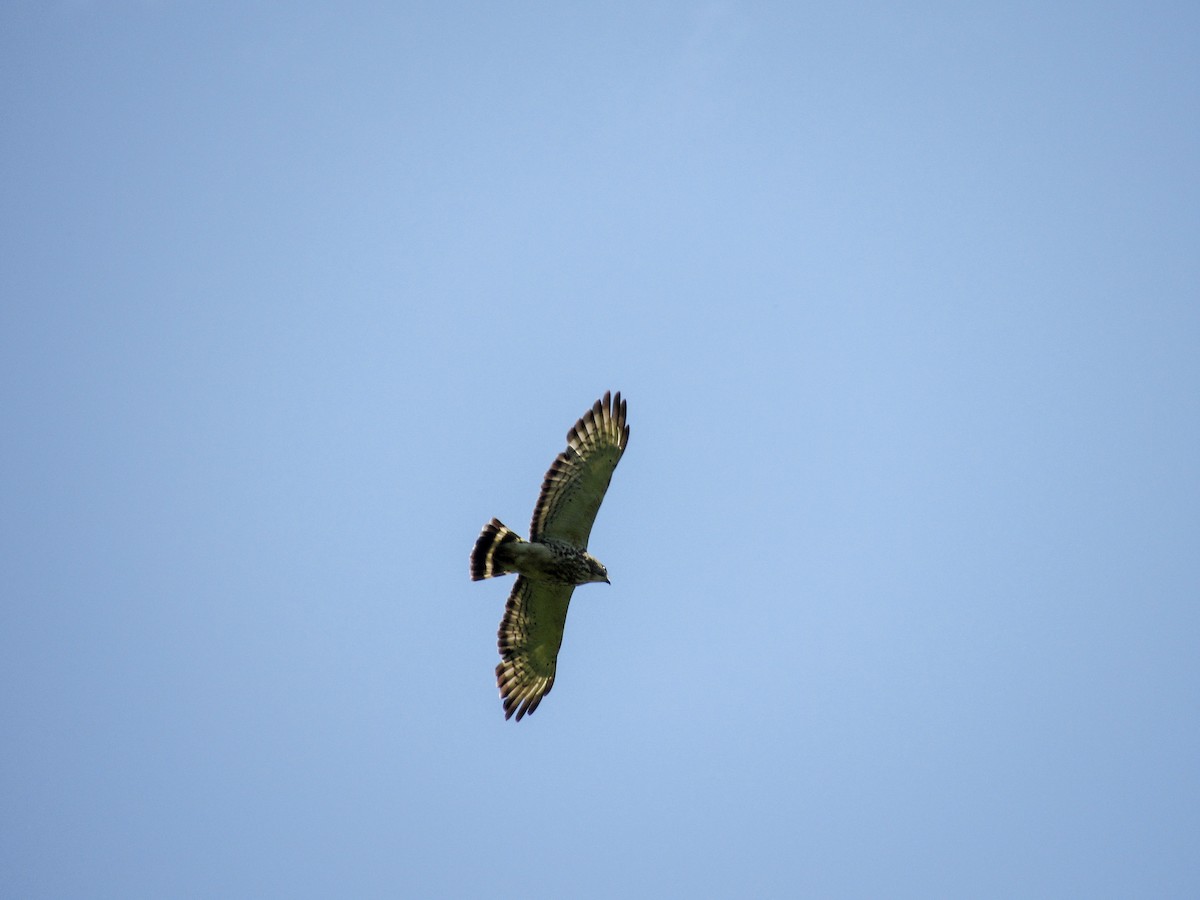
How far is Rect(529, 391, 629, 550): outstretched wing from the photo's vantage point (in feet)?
40.9

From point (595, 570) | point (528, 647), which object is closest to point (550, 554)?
point (595, 570)

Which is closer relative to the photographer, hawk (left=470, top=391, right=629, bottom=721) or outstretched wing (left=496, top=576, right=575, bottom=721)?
hawk (left=470, top=391, right=629, bottom=721)

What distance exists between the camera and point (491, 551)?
40.0 feet

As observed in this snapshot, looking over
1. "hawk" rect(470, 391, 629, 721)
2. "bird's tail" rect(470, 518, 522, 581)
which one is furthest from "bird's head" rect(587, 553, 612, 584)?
"bird's tail" rect(470, 518, 522, 581)

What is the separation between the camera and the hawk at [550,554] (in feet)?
40.0

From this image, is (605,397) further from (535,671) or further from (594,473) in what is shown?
(535,671)

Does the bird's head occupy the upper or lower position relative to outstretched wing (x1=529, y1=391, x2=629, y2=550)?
lower

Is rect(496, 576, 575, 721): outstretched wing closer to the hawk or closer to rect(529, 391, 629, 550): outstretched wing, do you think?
the hawk

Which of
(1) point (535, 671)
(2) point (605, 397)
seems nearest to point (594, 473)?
(2) point (605, 397)

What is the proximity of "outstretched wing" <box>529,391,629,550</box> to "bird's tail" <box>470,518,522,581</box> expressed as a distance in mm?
397

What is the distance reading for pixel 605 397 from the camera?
1270 cm

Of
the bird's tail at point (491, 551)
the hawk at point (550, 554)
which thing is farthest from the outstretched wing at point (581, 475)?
the bird's tail at point (491, 551)

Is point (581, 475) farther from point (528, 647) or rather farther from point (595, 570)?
point (528, 647)

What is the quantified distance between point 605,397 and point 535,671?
3.75 meters
